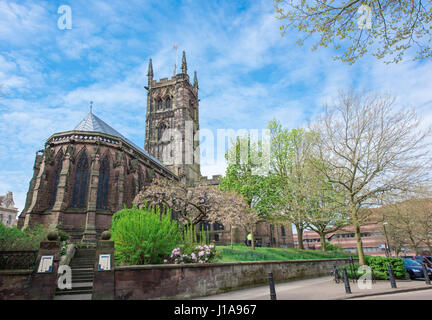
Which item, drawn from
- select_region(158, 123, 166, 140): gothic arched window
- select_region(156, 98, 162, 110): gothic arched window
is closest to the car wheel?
select_region(158, 123, 166, 140): gothic arched window

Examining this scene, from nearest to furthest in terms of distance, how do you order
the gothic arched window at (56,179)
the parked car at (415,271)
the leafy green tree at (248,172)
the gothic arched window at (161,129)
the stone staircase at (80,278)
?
the stone staircase at (80,278), the parked car at (415,271), the gothic arched window at (56,179), the leafy green tree at (248,172), the gothic arched window at (161,129)

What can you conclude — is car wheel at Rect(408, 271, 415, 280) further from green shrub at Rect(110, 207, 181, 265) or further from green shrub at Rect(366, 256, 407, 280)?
green shrub at Rect(110, 207, 181, 265)

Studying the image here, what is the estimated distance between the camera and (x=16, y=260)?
8.68m

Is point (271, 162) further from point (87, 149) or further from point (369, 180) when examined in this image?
point (87, 149)

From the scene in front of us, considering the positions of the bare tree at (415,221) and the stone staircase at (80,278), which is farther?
the bare tree at (415,221)

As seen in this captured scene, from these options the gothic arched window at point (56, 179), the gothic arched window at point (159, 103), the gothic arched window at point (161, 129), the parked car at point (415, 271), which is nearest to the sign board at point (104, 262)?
the parked car at point (415, 271)

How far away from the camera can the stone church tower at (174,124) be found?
5026 cm

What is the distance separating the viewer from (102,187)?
83.4 feet

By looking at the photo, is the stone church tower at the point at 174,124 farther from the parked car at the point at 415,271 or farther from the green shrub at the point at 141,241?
the green shrub at the point at 141,241

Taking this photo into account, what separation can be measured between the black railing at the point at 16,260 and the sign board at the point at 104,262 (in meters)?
2.50
